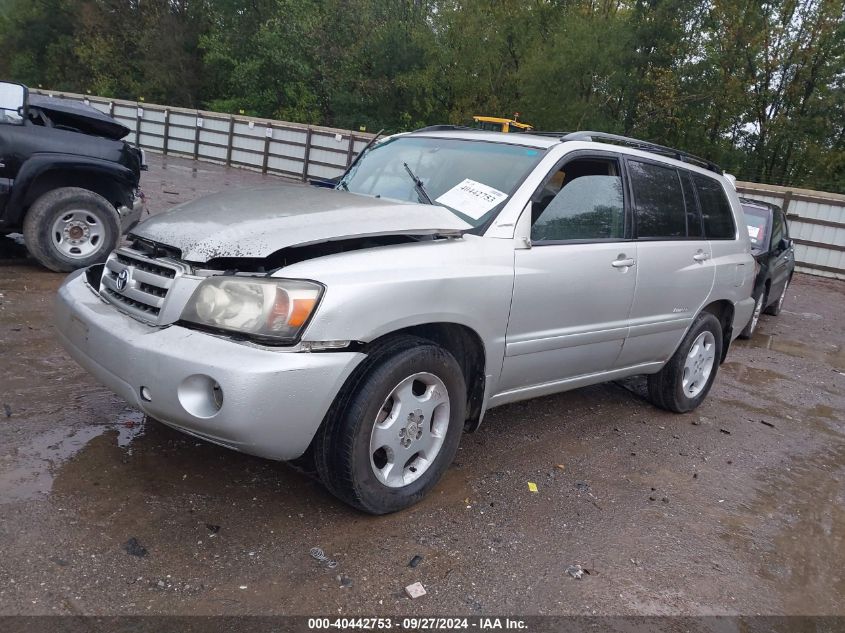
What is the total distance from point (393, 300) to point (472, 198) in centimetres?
100

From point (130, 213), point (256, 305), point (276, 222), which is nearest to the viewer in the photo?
point (256, 305)

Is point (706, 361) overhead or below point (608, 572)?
overhead

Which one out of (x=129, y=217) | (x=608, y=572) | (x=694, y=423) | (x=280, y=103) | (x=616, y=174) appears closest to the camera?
(x=608, y=572)

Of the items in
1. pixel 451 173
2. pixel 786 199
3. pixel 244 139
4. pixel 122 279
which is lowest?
pixel 122 279

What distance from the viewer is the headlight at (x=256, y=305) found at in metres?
2.67

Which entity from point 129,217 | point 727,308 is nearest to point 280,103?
point 129,217

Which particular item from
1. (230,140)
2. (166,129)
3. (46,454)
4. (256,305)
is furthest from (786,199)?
(166,129)

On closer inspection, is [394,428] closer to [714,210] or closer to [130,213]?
[714,210]

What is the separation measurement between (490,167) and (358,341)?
4.91ft

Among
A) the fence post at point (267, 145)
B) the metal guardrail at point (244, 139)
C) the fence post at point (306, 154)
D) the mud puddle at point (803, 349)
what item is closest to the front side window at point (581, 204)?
the mud puddle at point (803, 349)

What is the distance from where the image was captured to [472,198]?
362 centimetres

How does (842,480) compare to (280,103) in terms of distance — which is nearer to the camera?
(842,480)

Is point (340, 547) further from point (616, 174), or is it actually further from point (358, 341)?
point (616, 174)

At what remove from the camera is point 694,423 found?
5.05 metres
